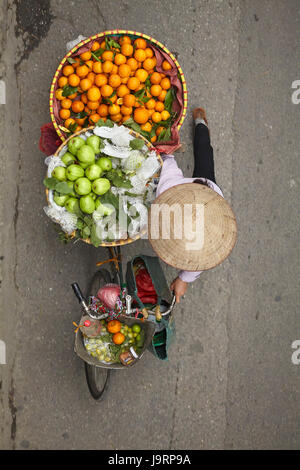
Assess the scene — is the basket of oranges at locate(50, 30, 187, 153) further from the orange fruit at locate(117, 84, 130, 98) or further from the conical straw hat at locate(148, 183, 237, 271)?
the conical straw hat at locate(148, 183, 237, 271)

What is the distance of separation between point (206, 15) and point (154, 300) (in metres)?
2.40

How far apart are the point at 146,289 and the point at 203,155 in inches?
40.4

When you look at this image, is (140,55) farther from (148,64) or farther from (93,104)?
(93,104)

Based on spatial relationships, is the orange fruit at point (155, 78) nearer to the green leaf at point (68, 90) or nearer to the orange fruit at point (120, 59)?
the orange fruit at point (120, 59)

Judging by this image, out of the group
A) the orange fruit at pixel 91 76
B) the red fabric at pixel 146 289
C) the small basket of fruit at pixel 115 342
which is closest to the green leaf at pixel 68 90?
the orange fruit at pixel 91 76

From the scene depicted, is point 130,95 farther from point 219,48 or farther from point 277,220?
point 277,220

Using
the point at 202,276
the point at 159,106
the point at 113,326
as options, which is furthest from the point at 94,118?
the point at 202,276

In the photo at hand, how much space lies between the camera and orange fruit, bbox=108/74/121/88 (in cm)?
203

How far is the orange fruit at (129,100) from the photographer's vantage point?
2039mm

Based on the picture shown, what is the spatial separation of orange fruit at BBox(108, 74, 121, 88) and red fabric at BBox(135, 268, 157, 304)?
1.17 m

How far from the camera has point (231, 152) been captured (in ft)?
9.83

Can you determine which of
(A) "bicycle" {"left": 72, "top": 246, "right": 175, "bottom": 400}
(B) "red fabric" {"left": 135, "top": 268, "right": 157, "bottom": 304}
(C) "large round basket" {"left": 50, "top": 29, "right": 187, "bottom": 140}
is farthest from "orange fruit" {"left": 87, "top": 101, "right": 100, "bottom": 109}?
Answer: (B) "red fabric" {"left": 135, "top": 268, "right": 157, "bottom": 304}

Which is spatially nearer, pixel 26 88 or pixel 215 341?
pixel 26 88
